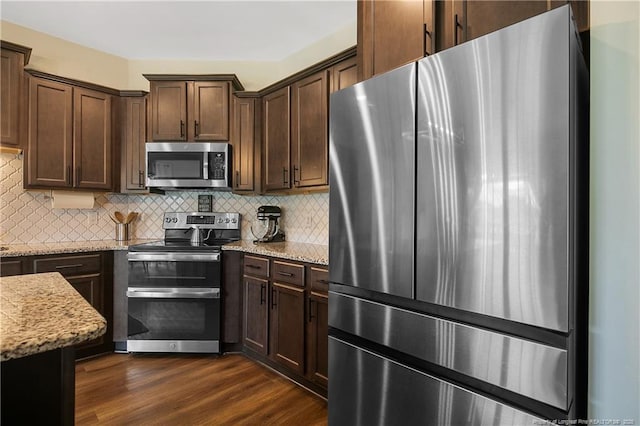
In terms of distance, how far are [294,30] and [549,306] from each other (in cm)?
292

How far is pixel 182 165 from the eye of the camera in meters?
3.11

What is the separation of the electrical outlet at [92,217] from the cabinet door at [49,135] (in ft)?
1.43

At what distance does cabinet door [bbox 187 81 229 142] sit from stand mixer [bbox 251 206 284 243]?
77 cm

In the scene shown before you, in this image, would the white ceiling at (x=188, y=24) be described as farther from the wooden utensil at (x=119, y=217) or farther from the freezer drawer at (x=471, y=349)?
the freezer drawer at (x=471, y=349)

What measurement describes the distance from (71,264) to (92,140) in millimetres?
1144

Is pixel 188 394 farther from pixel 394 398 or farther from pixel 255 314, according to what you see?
pixel 394 398

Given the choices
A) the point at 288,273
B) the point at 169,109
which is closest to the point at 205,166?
the point at 169,109

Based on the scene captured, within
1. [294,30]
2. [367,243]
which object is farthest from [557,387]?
[294,30]

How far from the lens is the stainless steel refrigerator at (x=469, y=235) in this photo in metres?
0.97

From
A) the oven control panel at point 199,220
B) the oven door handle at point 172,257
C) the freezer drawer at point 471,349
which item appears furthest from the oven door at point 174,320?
the freezer drawer at point 471,349

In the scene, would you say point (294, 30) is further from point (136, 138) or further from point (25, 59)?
point (25, 59)

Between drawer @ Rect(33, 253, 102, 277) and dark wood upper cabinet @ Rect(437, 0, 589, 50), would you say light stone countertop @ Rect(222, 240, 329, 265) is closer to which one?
drawer @ Rect(33, 253, 102, 277)

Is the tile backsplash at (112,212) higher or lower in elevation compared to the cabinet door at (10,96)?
lower

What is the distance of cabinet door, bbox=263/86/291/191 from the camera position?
2912 millimetres
